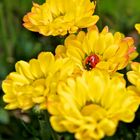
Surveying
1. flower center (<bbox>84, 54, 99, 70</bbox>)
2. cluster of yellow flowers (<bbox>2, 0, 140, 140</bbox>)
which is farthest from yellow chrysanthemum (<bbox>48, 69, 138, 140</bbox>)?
flower center (<bbox>84, 54, 99, 70</bbox>)

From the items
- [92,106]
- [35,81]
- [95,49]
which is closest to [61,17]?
[95,49]

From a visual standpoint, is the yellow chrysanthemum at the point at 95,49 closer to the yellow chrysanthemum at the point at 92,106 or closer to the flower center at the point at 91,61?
the flower center at the point at 91,61

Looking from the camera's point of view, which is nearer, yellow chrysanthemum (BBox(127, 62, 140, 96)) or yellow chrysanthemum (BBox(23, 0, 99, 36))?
yellow chrysanthemum (BBox(127, 62, 140, 96))

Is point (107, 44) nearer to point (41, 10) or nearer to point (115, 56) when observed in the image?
point (115, 56)

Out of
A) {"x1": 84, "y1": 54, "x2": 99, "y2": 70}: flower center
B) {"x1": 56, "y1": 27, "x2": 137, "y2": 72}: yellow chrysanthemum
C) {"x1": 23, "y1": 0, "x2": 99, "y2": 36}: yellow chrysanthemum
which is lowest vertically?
{"x1": 84, "y1": 54, "x2": 99, "y2": 70}: flower center

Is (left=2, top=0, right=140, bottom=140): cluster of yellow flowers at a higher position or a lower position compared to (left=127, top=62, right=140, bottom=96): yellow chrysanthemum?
higher

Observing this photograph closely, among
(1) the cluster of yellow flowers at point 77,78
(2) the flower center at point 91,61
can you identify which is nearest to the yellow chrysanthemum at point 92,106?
(1) the cluster of yellow flowers at point 77,78

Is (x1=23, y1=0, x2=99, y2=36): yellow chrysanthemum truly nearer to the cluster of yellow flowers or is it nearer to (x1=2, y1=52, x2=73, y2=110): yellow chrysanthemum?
the cluster of yellow flowers
